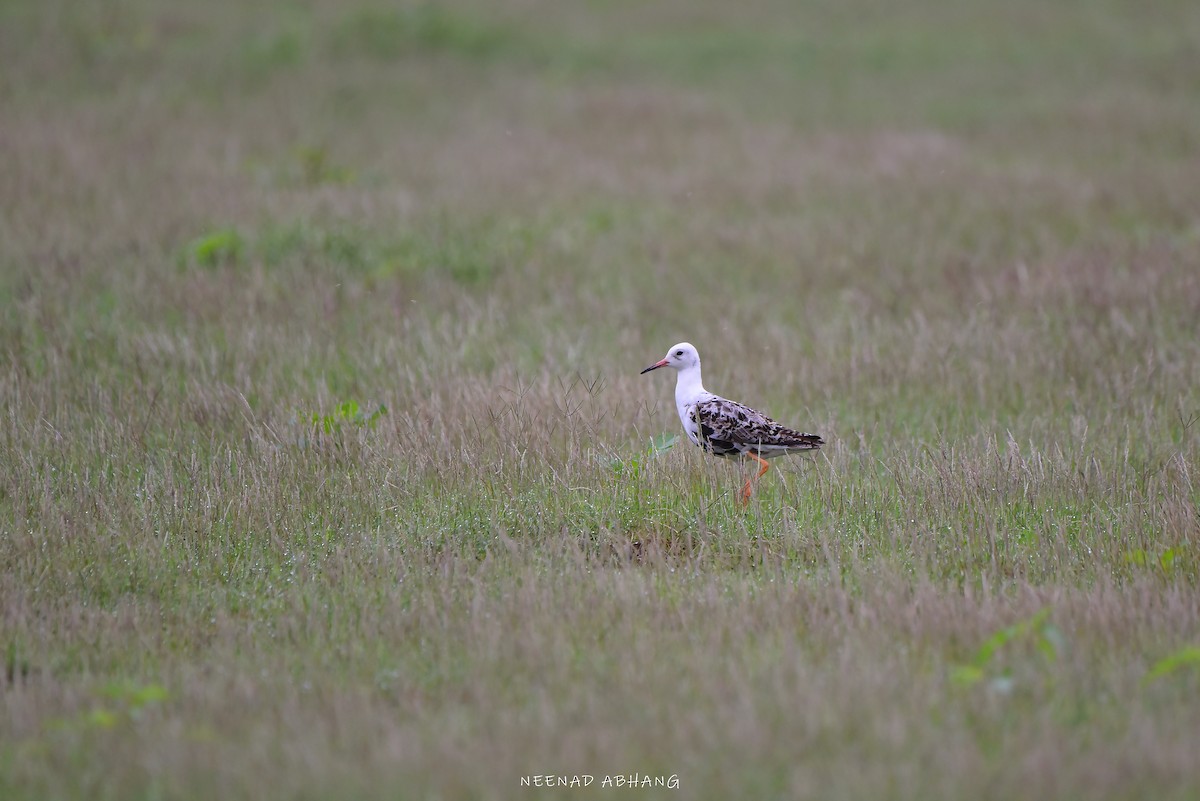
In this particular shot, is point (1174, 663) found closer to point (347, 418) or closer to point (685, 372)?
point (685, 372)

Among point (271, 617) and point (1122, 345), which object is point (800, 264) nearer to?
point (1122, 345)

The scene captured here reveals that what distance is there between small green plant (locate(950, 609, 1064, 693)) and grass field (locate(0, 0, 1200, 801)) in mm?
22

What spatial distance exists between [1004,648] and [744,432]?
247cm

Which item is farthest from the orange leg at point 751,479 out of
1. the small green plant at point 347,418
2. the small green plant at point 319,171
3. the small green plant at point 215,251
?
the small green plant at point 319,171

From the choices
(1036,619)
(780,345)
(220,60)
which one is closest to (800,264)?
(780,345)

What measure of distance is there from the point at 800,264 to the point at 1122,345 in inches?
172

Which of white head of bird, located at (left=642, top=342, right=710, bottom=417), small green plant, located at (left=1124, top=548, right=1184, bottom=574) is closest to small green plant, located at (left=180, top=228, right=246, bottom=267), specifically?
white head of bird, located at (left=642, top=342, right=710, bottom=417)

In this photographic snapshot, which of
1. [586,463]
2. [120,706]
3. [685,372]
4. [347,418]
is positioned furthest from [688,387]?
[120,706]

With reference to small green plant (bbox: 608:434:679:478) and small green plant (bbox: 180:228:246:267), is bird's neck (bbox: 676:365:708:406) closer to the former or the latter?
small green plant (bbox: 608:434:679:478)

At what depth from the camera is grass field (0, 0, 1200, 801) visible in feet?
14.6

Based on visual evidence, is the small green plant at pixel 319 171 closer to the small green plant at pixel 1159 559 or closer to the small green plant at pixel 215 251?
the small green plant at pixel 215 251

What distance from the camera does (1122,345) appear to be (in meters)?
9.77

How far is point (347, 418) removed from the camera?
808 centimetres

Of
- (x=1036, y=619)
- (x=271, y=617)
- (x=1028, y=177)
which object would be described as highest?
(x=1028, y=177)
